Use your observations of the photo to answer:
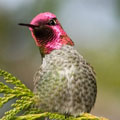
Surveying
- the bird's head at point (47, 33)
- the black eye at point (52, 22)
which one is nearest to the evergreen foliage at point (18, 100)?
the bird's head at point (47, 33)

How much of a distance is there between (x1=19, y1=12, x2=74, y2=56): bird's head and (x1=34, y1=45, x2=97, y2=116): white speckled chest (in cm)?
7

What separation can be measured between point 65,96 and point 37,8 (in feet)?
30.2

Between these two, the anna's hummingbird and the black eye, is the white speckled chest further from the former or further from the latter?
the black eye

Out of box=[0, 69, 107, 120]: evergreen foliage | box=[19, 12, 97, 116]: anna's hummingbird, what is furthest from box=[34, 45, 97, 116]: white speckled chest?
box=[0, 69, 107, 120]: evergreen foliage

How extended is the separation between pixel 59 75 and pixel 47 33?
38 centimetres

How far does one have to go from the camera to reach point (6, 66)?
12953 mm

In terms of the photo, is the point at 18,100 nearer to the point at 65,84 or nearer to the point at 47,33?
the point at 65,84

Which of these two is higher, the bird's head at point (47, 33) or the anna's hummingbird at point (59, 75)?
the bird's head at point (47, 33)

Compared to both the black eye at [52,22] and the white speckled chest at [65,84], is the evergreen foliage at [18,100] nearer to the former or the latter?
the white speckled chest at [65,84]

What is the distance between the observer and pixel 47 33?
3.88 meters

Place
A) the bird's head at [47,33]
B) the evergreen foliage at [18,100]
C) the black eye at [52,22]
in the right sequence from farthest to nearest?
the black eye at [52,22], the bird's head at [47,33], the evergreen foliage at [18,100]

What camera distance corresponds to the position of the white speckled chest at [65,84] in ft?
12.3

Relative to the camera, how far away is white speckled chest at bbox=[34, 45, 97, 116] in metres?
3.76

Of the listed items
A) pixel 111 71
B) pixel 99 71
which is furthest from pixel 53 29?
pixel 99 71
